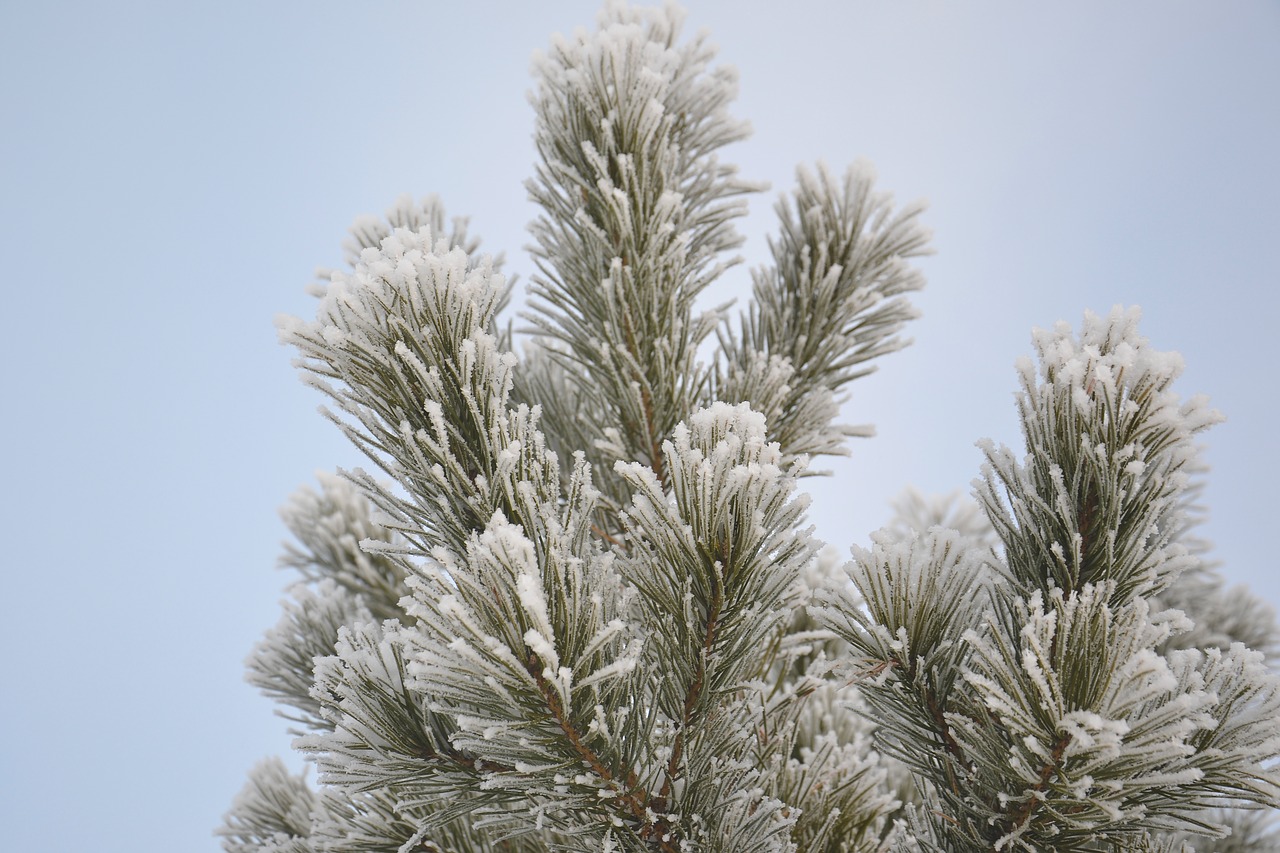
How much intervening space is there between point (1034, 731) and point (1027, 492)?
0.28m

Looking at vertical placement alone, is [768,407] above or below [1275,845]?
above

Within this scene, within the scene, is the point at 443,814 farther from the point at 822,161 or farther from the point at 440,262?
the point at 822,161

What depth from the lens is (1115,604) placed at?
1.04 metres

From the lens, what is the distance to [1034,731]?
888 mm

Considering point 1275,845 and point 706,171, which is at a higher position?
point 706,171

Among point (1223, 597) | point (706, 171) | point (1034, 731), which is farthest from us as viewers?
point (1223, 597)

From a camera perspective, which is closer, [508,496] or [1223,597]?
[508,496]

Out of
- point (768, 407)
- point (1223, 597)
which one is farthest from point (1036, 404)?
point (1223, 597)

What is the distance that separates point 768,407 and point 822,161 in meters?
0.56

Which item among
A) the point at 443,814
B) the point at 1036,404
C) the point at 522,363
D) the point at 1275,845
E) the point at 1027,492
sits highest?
the point at 522,363

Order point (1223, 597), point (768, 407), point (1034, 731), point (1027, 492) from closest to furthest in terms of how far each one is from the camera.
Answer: point (1034, 731) → point (1027, 492) → point (768, 407) → point (1223, 597)

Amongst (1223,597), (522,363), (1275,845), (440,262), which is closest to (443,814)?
(440,262)

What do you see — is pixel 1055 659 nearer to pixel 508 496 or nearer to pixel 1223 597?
pixel 508 496

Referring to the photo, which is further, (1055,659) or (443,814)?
(443,814)
